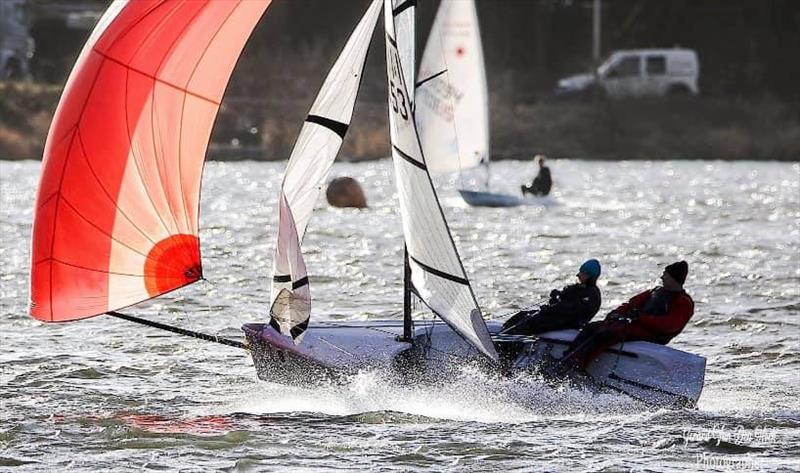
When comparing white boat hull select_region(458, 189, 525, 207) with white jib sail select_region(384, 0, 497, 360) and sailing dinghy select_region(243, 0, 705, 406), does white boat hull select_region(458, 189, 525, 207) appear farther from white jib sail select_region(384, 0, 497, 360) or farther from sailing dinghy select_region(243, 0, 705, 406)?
white jib sail select_region(384, 0, 497, 360)

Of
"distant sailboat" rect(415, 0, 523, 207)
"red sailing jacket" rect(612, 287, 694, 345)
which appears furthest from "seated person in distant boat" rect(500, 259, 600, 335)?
"distant sailboat" rect(415, 0, 523, 207)

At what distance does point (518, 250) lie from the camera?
906 inches

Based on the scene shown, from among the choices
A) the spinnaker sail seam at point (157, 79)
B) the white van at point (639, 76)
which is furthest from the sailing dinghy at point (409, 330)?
the white van at point (639, 76)

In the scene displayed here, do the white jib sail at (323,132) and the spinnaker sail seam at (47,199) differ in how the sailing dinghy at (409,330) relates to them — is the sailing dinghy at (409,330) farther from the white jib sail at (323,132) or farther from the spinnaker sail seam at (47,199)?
the spinnaker sail seam at (47,199)

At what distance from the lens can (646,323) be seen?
1109cm

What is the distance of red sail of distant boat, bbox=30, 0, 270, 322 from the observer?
10.2 meters

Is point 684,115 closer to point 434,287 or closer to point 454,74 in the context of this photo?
point 454,74

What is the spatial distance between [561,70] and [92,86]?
48540 millimetres

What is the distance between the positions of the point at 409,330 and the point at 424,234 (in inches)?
29.5

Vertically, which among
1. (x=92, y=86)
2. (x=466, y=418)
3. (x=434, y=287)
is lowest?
(x=466, y=418)

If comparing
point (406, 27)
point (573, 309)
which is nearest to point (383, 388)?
point (573, 309)

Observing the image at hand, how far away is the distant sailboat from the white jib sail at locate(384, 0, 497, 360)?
12559 millimetres

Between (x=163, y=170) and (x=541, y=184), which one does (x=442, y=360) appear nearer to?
(x=163, y=170)

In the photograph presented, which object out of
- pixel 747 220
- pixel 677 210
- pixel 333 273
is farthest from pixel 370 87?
pixel 333 273
